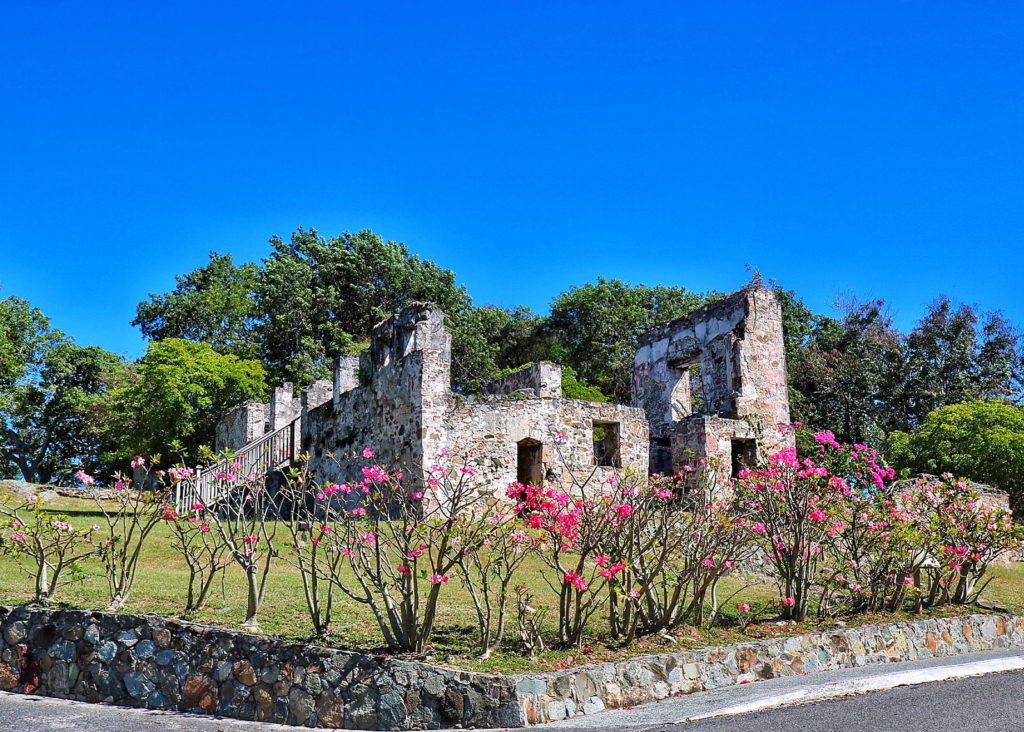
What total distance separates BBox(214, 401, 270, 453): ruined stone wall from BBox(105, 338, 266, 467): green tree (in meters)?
0.38

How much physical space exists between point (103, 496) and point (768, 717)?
1697 centimetres

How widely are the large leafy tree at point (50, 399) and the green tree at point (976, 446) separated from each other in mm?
25267

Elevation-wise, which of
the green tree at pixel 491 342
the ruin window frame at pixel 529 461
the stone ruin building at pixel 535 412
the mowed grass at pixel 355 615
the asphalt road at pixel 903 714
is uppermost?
the green tree at pixel 491 342

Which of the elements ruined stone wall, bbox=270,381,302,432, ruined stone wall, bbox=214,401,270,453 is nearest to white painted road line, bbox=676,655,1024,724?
ruined stone wall, bbox=270,381,302,432

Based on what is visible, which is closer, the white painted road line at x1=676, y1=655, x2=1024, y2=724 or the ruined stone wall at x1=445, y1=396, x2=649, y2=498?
the white painted road line at x1=676, y1=655, x2=1024, y2=724

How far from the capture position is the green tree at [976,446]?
22047 millimetres

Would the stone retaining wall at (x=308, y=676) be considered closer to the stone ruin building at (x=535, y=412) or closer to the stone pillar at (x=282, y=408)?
the stone ruin building at (x=535, y=412)

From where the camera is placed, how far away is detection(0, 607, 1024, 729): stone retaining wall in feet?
24.1

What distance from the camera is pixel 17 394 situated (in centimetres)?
3266

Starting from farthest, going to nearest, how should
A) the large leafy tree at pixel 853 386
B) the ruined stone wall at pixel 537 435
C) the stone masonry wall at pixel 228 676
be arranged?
the large leafy tree at pixel 853 386 → the ruined stone wall at pixel 537 435 → the stone masonry wall at pixel 228 676

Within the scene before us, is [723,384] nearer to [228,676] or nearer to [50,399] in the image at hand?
[228,676]

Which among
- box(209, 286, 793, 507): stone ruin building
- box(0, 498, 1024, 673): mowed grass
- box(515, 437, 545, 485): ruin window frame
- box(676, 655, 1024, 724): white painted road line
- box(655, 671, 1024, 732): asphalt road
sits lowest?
box(655, 671, 1024, 732): asphalt road

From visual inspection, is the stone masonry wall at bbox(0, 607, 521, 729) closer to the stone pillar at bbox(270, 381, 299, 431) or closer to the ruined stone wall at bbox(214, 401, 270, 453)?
the stone pillar at bbox(270, 381, 299, 431)

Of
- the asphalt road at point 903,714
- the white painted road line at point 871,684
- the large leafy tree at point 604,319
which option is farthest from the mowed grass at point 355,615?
the large leafy tree at point 604,319
